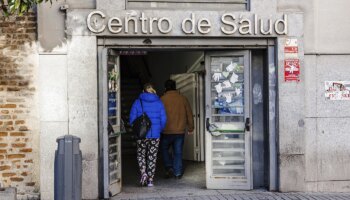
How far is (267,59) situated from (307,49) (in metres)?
0.68

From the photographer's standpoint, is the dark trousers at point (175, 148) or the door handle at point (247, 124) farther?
the dark trousers at point (175, 148)

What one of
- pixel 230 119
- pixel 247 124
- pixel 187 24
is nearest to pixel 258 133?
pixel 247 124

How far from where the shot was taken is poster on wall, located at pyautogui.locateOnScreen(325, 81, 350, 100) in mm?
9336

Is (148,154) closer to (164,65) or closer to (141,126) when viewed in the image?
(141,126)

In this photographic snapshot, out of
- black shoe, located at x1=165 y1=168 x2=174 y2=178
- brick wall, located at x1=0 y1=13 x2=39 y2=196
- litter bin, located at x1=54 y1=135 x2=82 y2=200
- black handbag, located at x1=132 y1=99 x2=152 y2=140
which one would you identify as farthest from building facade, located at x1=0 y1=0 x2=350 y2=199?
litter bin, located at x1=54 y1=135 x2=82 y2=200

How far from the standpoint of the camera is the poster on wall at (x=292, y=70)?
9.12m

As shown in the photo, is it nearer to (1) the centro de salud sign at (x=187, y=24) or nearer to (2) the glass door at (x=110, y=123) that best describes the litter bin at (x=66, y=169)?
(2) the glass door at (x=110, y=123)

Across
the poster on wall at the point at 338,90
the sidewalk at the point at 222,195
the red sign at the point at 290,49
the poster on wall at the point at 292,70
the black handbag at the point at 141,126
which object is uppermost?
the red sign at the point at 290,49

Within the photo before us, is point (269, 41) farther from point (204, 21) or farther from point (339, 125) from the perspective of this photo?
point (339, 125)

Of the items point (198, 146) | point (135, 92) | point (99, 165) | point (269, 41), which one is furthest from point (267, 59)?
point (135, 92)

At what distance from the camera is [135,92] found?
631 inches

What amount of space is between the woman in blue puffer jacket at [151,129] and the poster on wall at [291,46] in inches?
97.5

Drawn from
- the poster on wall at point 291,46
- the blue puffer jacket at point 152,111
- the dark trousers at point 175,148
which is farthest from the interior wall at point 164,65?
the poster on wall at point 291,46

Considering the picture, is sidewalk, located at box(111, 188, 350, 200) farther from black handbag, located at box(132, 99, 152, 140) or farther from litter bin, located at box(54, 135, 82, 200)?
litter bin, located at box(54, 135, 82, 200)
